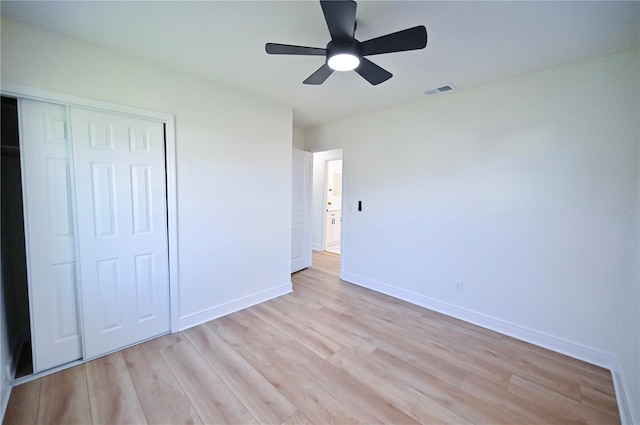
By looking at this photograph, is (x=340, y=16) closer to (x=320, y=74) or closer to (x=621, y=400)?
(x=320, y=74)

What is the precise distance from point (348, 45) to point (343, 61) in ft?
0.38

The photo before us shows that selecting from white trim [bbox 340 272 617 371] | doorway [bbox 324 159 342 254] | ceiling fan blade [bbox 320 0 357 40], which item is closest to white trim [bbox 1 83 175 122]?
ceiling fan blade [bbox 320 0 357 40]

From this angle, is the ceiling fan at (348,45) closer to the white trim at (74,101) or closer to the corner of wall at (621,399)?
the white trim at (74,101)

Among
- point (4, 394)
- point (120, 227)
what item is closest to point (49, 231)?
point (120, 227)

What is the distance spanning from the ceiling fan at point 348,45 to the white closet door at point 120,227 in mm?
1454

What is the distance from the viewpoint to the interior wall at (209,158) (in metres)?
1.90

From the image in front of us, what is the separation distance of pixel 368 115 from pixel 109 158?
2949 mm

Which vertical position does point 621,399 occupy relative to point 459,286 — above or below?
below

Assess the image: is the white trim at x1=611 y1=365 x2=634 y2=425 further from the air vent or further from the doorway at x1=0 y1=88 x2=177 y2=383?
the doorway at x1=0 y1=88 x2=177 y2=383

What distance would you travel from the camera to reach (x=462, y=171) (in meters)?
2.87

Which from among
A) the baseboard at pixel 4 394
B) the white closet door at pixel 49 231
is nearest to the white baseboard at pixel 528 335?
the white closet door at pixel 49 231

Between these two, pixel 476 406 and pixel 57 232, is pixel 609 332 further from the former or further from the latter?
pixel 57 232

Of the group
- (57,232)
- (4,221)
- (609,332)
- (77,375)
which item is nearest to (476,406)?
(609,332)

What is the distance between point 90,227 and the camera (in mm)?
2068
